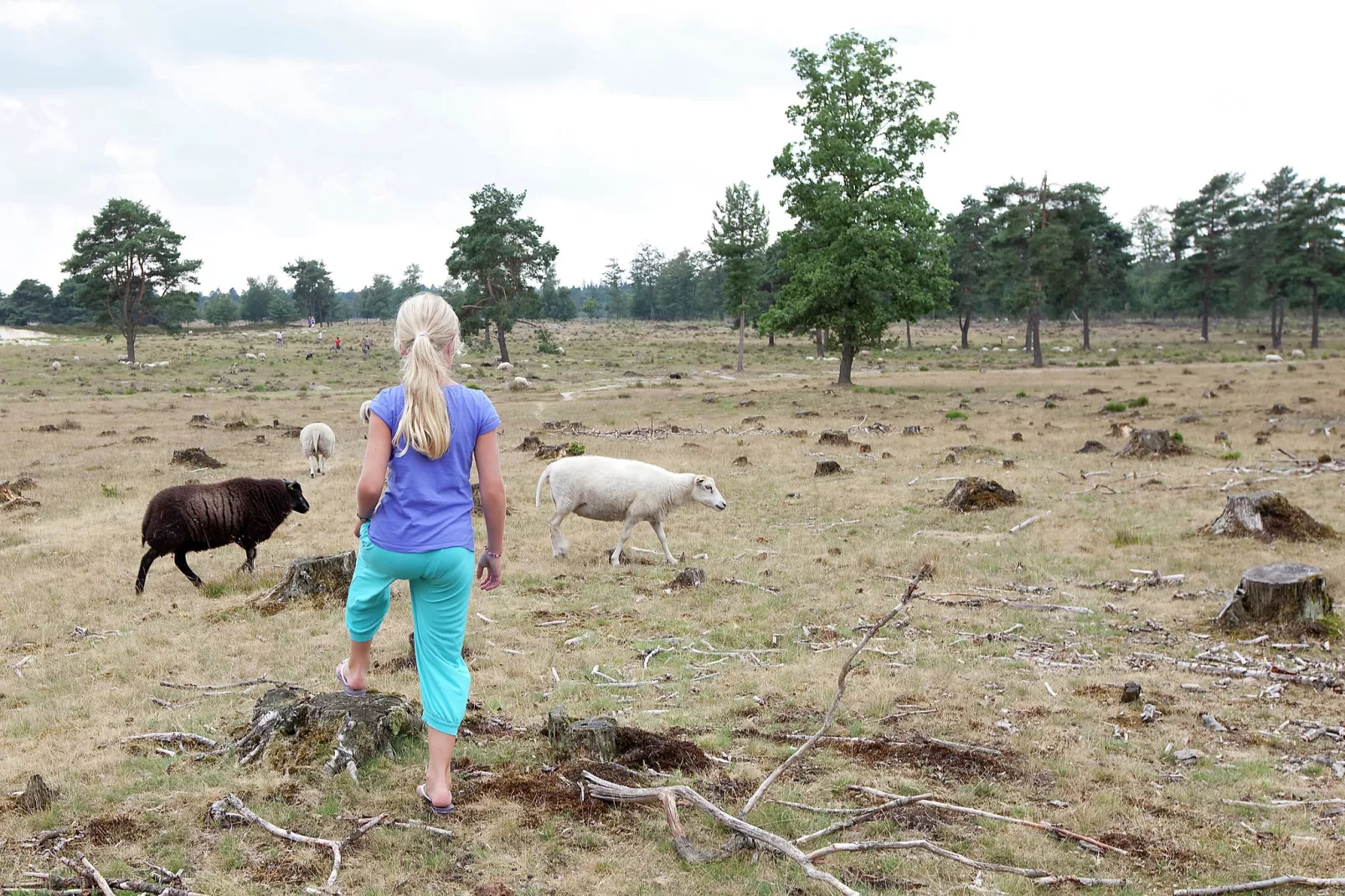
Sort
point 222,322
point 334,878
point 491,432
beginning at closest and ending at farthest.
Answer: point 334,878, point 491,432, point 222,322

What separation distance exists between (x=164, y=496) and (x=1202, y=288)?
8161 centimetres

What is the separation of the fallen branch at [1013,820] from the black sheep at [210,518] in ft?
29.9

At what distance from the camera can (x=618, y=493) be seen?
1273 centimetres

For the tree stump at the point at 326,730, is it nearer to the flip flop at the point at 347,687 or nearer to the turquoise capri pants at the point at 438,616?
the flip flop at the point at 347,687

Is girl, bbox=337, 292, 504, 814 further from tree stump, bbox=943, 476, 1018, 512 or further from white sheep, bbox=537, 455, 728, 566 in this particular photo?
tree stump, bbox=943, 476, 1018, 512

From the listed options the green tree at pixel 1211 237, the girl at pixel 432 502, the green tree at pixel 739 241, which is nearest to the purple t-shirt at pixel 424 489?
the girl at pixel 432 502

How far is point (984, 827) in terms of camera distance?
527cm

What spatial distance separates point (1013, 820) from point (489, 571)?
10.4 feet

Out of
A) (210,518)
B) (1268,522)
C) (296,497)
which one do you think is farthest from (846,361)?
(210,518)

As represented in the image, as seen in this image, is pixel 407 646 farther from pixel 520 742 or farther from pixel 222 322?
pixel 222 322

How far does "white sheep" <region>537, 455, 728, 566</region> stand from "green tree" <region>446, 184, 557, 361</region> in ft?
173

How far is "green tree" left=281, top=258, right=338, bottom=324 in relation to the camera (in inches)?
5236

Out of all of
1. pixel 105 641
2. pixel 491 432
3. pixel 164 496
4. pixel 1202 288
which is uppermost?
pixel 1202 288

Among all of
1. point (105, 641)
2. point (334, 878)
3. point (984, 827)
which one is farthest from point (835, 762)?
point (105, 641)
